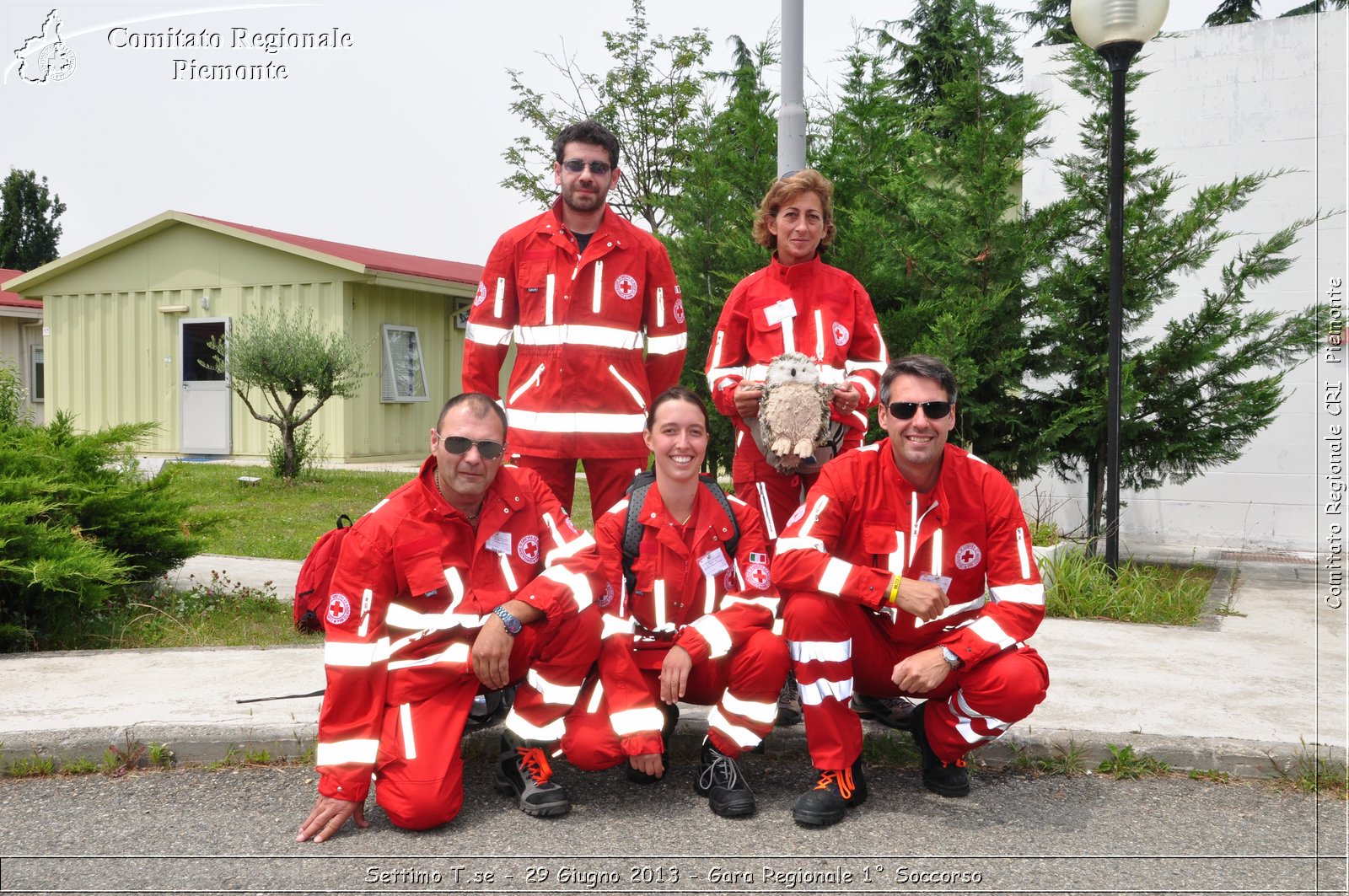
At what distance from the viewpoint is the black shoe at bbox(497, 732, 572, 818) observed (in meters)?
3.52

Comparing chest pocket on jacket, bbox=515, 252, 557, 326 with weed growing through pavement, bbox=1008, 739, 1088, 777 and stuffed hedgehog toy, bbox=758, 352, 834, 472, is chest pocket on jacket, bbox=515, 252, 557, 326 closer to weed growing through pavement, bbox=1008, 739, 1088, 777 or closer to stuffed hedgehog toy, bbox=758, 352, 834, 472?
stuffed hedgehog toy, bbox=758, 352, 834, 472

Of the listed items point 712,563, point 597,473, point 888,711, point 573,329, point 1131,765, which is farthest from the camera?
point 597,473

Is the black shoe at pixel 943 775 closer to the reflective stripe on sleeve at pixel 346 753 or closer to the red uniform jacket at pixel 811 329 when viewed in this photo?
the red uniform jacket at pixel 811 329

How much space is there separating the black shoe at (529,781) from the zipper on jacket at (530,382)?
4.83 feet

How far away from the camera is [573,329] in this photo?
14.6ft

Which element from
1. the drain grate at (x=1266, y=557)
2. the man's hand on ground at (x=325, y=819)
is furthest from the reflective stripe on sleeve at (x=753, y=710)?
the drain grate at (x=1266, y=557)

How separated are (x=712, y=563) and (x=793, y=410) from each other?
0.74m

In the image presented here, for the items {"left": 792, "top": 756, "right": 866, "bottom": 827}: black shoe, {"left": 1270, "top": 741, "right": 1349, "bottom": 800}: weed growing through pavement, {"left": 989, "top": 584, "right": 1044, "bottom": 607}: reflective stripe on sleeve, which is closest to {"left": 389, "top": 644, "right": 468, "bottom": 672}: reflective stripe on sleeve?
{"left": 792, "top": 756, "right": 866, "bottom": 827}: black shoe

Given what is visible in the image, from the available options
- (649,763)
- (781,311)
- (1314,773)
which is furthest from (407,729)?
(1314,773)

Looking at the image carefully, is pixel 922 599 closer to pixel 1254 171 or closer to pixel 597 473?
pixel 597 473

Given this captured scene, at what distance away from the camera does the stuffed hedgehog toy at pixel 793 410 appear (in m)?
4.16

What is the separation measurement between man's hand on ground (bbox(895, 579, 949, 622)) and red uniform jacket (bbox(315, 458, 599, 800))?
3.53 feet

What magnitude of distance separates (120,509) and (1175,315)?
8.42 m

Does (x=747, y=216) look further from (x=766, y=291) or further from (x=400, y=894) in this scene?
(x=400, y=894)
